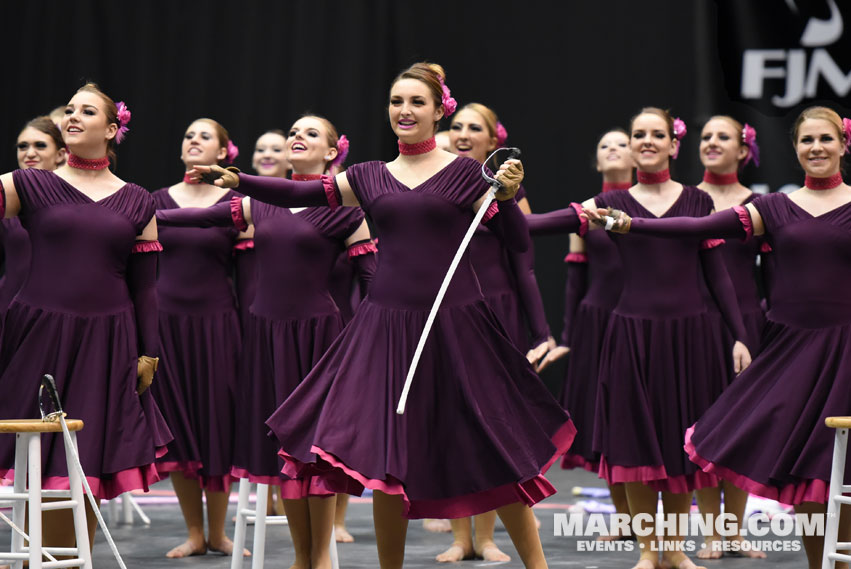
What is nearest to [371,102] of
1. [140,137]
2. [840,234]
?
[140,137]

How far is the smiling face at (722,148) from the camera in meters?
5.44

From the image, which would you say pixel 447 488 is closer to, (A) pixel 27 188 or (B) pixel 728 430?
(B) pixel 728 430

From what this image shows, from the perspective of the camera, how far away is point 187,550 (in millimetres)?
4902

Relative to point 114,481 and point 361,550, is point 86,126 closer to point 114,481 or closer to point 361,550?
point 114,481

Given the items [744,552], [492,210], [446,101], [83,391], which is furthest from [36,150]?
[744,552]

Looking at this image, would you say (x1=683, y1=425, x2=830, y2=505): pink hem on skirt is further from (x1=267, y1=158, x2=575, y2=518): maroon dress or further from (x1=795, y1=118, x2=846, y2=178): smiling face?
(x1=795, y1=118, x2=846, y2=178): smiling face

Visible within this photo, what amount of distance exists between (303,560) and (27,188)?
5.04 feet

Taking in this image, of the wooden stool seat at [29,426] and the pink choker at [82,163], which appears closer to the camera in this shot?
the wooden stool seat at [29,426]

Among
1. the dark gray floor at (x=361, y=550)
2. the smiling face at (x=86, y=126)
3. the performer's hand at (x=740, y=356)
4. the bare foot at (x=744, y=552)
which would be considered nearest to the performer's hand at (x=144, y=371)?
the smiling face at (x=86, y=126)

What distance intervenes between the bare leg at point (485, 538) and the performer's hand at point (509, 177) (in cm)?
168

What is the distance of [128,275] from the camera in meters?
4.02

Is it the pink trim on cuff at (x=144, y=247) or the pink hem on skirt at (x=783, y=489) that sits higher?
the pink trim on cuff at (x=144, y=247)

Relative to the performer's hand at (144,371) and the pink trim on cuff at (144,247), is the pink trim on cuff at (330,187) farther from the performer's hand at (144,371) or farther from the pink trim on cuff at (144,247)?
the performer's hand at (144,371)

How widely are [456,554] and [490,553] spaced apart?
126mm
